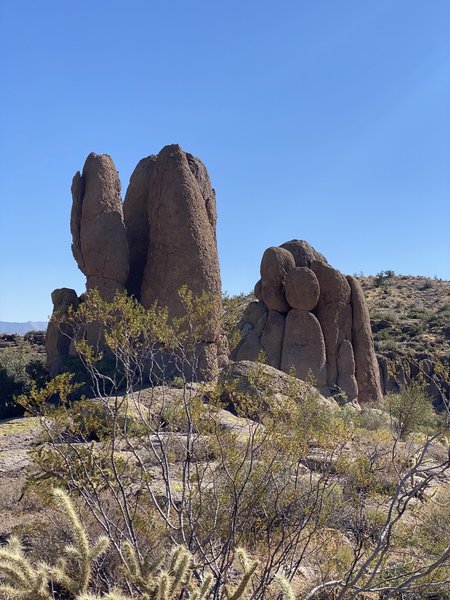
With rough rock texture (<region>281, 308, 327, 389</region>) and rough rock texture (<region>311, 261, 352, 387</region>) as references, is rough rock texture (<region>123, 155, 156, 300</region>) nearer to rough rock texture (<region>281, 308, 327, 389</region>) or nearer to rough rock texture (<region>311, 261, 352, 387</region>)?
rough rock texture (<region>281, 308, 327, 389</region>)

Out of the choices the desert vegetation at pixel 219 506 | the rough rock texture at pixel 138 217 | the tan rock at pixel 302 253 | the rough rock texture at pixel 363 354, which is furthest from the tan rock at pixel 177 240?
the desert vegetation at pixel 219 506

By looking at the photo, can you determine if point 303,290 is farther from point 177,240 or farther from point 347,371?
point 177,240

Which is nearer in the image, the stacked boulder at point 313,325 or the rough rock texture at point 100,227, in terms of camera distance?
the rough rock texture at point 100,227

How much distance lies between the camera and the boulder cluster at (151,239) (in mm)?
16562

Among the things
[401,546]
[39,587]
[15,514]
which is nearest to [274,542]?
[401,546]

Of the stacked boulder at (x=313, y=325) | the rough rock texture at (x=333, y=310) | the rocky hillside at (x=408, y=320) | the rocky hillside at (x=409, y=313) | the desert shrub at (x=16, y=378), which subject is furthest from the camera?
the rocky hillside at (x=409, y=313)

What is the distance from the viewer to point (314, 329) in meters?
20.1

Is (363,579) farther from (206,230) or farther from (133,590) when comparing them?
(206,230)

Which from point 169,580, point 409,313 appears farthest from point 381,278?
point 169,580

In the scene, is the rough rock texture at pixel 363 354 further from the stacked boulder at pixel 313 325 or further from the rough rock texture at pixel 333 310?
the rough rock texture at pixel 333 310

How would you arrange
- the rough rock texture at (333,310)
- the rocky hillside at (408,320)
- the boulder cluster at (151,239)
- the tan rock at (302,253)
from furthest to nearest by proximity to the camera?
1. the rocky hillside at (408,320)
2. the tan rock at (302,253)
3. the rough rock texture at (333,310)
4. the boulder cluster at (151,239)

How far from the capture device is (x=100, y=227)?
17.1 metres

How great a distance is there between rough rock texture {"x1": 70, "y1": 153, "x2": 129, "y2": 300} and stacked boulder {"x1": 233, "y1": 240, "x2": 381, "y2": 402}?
5781mm

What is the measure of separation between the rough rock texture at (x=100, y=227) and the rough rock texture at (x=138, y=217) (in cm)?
73
